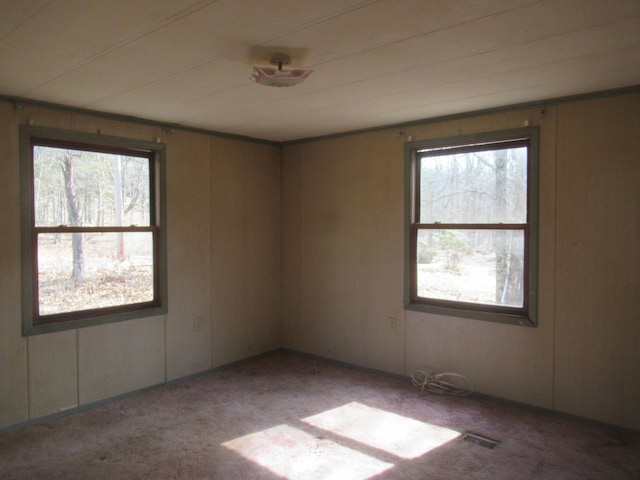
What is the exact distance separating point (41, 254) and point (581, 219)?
164 inches

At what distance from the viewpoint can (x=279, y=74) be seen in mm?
2469

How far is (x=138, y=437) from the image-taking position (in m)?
3.17

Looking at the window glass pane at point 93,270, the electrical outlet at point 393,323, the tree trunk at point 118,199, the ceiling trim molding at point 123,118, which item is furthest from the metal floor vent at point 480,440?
the ceiling trim molding at point 123,118

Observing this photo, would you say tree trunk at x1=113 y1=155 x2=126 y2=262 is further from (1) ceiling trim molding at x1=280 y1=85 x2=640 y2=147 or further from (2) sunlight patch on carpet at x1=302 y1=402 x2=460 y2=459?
(2) sunlight patch on carpet at x1=302 y1=402 x2=460 y2=459

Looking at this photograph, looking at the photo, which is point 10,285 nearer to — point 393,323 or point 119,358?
point 119,358

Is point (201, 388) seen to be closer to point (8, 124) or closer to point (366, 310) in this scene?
point (366, 310)

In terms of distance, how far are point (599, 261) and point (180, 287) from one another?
3.60m

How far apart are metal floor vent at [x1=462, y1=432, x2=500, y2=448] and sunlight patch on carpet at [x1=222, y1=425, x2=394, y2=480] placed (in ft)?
2.28

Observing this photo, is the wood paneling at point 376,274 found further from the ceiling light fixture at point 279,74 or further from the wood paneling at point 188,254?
the ceiling light fixture at point 279,74

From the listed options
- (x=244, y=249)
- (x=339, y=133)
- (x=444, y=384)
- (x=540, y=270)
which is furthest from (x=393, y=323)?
(x=339, y=133)

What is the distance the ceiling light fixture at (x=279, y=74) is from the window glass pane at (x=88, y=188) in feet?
6.70

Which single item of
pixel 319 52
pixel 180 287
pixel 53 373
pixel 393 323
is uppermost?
pixel 319 52

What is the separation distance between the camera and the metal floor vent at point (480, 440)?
303cm

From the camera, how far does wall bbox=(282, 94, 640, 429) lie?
10.5 feet
